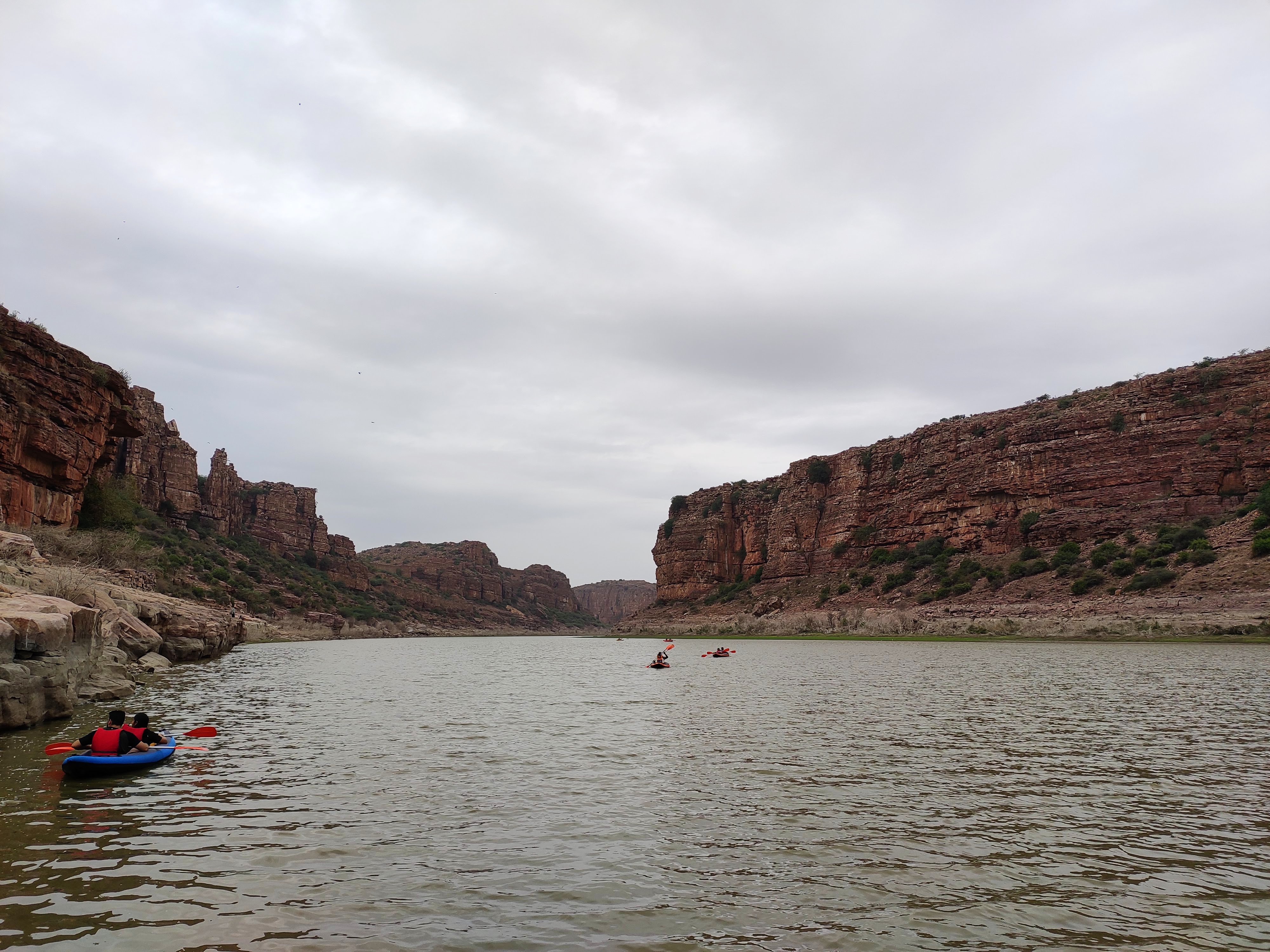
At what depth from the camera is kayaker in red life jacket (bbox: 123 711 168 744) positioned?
46.5ft

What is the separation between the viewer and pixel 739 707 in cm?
2389

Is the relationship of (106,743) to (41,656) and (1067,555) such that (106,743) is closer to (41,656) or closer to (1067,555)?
(41,656)

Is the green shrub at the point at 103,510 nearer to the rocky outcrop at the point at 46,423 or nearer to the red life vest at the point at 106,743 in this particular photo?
the rocky outcrop at the point at 46,423

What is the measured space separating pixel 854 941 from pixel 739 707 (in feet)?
57.3

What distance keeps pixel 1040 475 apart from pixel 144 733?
88683 mm

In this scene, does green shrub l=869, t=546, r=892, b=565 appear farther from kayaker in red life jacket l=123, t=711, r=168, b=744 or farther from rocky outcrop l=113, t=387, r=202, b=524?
rocky outcrop l=113, t=387, r=202, b=524

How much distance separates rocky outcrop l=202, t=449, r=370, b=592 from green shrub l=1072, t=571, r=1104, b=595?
11870 cm

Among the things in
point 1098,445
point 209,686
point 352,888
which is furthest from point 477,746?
point 1098,445

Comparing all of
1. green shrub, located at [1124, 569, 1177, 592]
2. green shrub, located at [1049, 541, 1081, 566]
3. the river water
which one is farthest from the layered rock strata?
green shrub, located at [1049, 541, 1081, 566]

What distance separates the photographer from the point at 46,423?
48312 millimetres

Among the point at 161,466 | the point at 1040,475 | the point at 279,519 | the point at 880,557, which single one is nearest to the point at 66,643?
the point at 1040,475

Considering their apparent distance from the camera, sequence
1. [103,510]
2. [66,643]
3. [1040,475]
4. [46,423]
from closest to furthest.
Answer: [66,643] < [46,423] < [103,510] < [1040,475]

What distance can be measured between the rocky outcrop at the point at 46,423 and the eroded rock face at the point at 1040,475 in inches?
3312

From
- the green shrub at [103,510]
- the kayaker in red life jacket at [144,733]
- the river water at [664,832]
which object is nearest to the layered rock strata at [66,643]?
the river water at [664,832]
